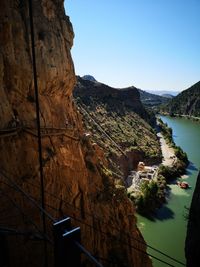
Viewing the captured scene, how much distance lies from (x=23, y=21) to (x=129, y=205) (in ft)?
44.7

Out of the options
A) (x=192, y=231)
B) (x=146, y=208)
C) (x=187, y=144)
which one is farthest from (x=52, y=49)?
(x=187, y=144)

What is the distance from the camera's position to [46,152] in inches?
528

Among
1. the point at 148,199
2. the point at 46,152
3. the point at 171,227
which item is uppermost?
the point at 46,152

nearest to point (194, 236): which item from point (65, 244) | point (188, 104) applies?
point (65, 244)

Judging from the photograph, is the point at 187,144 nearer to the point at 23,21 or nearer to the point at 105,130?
the point at 105,130

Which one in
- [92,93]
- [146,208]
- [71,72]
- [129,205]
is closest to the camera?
[71,72]

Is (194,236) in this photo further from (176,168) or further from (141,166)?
(176,168)

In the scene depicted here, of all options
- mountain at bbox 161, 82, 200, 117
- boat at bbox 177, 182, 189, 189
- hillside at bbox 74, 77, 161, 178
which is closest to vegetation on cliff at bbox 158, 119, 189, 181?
boat at bbox 177, 182, 189, 189

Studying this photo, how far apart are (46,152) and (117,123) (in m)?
53.9

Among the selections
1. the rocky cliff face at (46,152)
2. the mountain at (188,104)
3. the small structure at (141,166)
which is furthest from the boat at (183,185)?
the mountain at (188,104)

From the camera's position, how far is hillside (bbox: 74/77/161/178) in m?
52.8

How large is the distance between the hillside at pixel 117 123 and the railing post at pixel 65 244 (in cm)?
4074

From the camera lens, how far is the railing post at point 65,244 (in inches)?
135

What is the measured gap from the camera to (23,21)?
13484mm
